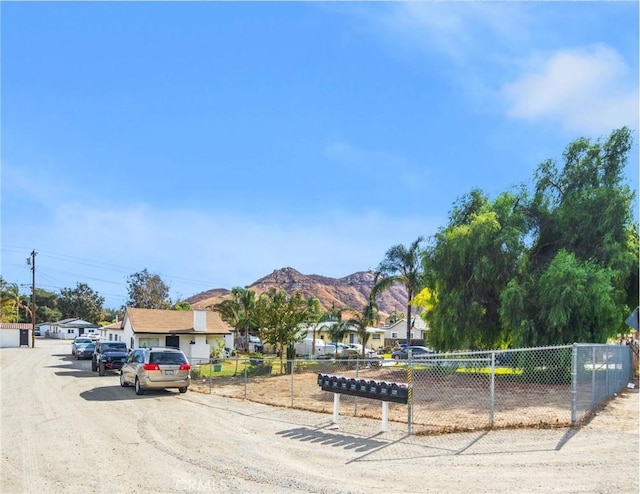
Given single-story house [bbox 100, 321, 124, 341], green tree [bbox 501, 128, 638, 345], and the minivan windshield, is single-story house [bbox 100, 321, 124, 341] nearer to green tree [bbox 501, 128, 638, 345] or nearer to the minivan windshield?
the minivan windshield

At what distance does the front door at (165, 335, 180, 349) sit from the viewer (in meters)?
36.9

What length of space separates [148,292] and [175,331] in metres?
41.0

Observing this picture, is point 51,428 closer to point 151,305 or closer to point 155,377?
point 155,377

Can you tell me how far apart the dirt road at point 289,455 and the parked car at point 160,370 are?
3.46 m

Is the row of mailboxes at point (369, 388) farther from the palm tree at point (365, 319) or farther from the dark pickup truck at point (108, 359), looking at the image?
the palm tree at point (365, 319)

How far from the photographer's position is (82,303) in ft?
360

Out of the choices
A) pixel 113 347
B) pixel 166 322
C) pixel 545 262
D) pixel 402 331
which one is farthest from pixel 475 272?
pixel 402 331

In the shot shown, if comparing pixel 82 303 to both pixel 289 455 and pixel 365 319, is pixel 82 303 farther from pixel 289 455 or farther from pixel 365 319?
pixel 289 455

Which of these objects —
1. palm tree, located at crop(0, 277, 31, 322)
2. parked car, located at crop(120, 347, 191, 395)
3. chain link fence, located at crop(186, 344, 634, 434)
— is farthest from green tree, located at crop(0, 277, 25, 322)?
parked car, located at crop(120, 347, 191, 395)

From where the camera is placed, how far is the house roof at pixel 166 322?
36375mm

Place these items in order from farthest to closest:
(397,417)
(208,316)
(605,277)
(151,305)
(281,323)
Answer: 1. (151,305)
2. (208,316)
3. (281,323)
4. (605,277)
5. (397,417)

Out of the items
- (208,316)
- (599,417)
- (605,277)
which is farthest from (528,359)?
(208,316)

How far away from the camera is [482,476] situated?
7625mm

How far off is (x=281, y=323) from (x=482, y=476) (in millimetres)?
24102
